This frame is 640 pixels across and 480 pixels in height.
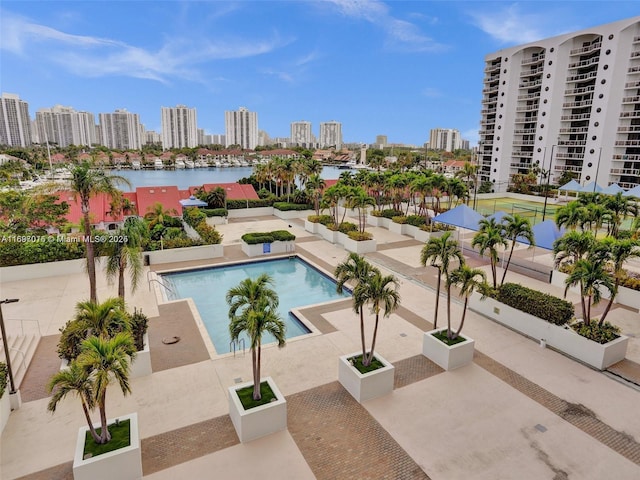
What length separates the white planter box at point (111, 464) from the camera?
24.1 feet

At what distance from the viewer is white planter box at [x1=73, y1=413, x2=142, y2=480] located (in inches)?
289

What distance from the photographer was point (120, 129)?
180 m

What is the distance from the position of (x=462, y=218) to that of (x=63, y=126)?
172385 millimetres

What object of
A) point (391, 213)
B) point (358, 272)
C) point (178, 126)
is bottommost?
point (391, 213)

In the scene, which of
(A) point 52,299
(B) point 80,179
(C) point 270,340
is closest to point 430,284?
(C) point 270,340

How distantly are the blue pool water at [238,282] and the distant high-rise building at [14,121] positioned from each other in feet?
485

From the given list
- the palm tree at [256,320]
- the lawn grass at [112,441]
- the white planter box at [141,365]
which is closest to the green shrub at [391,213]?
the palm tree at [256,320]

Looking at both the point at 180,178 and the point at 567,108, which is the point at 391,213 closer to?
the point at 567,108

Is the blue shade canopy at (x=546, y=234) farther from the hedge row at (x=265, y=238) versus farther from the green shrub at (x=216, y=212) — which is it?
the green shrub at (x=216, y=212)

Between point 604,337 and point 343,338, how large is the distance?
8.38 meters

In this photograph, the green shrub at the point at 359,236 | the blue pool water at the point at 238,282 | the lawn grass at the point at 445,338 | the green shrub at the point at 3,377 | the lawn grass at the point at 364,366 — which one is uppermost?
the green shrub at the point at 359,236

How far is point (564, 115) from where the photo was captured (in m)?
54.9

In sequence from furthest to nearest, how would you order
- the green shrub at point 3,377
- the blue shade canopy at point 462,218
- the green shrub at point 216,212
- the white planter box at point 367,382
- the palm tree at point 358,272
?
1. the green shrub at point 216,212
2. the blue shade canopy at point 462,218
3. the palm tree at point 358,272
4. the white planter box at point 367,382
5. the green shrub at point 3,377

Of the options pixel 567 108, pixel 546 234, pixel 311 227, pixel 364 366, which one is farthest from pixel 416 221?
pixel 567 108
